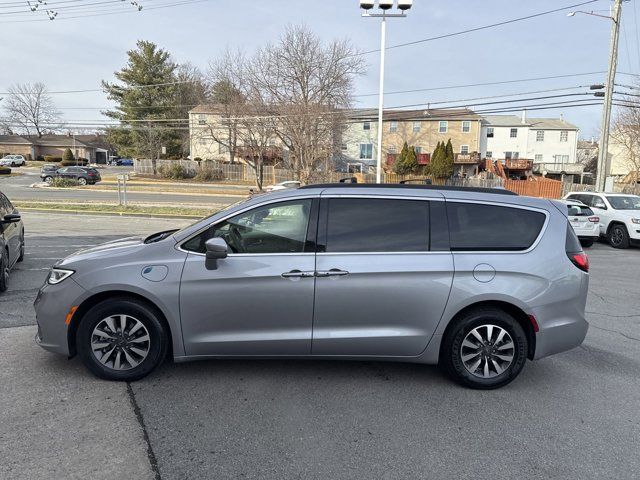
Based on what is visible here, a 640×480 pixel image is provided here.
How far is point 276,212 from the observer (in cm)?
406

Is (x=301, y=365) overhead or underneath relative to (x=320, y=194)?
underneath

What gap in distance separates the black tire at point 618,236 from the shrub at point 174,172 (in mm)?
46767

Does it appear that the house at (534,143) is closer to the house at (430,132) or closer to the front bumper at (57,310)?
the house at (430,132)

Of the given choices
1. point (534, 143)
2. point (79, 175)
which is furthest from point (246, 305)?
point (534, 143)

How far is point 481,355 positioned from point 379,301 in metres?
1.04

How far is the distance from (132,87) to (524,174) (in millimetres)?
48000

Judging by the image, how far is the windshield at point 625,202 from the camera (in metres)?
15.3

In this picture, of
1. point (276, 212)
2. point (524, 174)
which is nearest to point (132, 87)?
point (524, 174)

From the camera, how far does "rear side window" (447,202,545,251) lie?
4074 millimetres

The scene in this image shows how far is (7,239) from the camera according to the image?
7062 mm

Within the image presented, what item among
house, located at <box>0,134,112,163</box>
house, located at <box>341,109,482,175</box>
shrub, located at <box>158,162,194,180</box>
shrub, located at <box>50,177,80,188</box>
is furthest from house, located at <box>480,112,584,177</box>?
house, located at <box>0,134,112,163</box>

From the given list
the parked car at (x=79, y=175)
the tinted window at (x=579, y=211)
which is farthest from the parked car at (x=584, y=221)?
the parked car at (x=79, y=175)

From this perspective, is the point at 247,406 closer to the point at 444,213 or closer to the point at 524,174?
the point at 444,213

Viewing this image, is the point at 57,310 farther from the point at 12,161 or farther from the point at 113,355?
the point at 12,161
